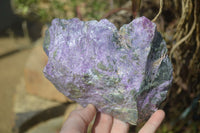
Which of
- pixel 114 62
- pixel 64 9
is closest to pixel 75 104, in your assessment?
pixel 64 9

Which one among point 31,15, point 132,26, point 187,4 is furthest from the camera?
point 31,15

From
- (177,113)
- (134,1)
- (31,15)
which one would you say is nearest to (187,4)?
(134,1)

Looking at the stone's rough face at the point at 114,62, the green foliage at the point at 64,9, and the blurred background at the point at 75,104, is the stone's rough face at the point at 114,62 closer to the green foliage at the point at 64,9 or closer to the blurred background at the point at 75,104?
the blurred background at the point at 75,104

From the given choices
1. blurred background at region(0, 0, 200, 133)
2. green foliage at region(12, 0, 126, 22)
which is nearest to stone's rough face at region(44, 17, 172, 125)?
blurred background at region(0, 0, 200, 133)

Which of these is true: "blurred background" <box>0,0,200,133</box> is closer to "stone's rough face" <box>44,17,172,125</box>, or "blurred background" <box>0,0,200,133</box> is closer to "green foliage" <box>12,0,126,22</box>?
"green foliage" <box>12,0,126,22</box>

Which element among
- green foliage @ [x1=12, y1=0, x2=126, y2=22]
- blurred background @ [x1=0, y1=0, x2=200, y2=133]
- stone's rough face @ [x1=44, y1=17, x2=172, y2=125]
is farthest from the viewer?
green foliage @ [x1=12, y1=0, x2=126, y2=22]

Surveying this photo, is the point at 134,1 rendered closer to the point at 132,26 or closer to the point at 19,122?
the point at 132,26
